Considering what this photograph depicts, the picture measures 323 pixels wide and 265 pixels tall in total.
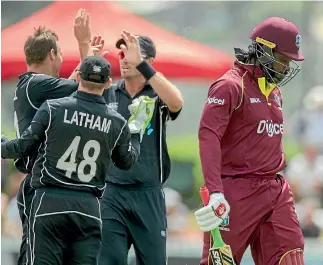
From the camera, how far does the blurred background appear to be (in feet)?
39.3

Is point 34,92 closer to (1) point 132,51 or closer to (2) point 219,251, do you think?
(1) point 132,51

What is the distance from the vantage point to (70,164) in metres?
6.78

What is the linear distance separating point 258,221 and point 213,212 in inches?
19.0

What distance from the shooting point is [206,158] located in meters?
6.73

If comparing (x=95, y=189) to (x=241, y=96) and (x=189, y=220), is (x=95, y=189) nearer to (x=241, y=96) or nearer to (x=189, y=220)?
(x=241, y=96)

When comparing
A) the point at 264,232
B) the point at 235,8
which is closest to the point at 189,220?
the point at 235,8

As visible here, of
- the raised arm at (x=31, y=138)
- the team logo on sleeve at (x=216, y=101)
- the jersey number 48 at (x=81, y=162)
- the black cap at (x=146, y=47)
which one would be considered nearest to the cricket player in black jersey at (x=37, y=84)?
the raised arm at (x=31, y=138)

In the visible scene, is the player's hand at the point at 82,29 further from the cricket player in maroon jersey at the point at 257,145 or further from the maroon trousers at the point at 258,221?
the maroon trousers at the point at 258,221

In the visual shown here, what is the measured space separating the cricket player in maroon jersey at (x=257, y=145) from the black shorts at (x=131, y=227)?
2.34 feet

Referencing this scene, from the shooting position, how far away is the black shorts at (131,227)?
7.56 meters

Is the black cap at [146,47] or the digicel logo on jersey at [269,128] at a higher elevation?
the black cap at [146,47]

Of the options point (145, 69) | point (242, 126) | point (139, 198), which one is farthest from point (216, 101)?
point (139, 198)

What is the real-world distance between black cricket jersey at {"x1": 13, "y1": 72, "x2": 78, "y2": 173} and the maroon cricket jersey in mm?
954

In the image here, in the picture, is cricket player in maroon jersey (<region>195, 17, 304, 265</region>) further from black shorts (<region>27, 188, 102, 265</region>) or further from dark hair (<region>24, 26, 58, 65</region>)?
dark hair (<region>24, 26, 58, 65</region>)
